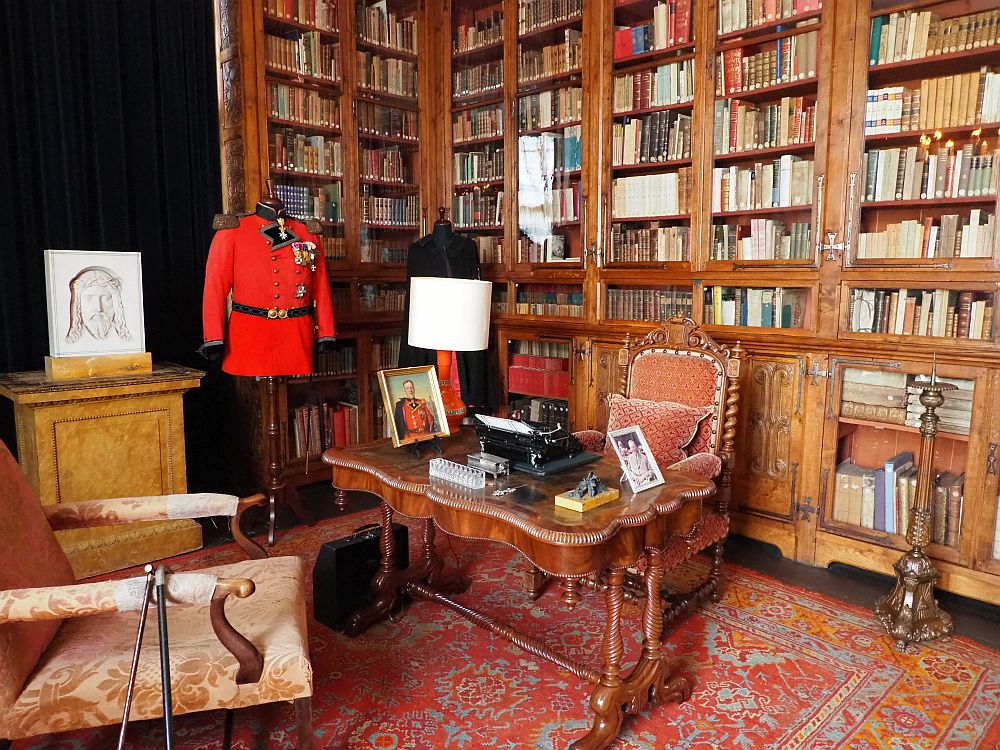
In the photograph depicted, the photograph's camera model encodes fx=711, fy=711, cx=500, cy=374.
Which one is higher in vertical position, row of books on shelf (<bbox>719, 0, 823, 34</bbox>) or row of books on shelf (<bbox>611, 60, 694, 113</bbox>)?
row of books on shelf (<bbox>719, 0, 823, 34</bbox>)

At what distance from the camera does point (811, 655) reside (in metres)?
2.61

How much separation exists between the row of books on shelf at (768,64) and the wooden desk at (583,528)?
221cm

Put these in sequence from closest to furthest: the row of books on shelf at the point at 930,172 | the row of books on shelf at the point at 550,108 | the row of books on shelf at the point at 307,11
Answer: the row of books on shelf at the point at 930,172 → the row of books on shelf at the point at 307,11 → the row of books on shelf at the point at 550,108

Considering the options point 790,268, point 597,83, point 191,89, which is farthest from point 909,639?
point 191,89

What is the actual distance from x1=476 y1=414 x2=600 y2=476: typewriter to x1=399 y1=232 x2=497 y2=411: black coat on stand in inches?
76.6

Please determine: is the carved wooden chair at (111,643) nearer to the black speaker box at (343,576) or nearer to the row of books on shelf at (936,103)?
the black speaker box at (343,576)

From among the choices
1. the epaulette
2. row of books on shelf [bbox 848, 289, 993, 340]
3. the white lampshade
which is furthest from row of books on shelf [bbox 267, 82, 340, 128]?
row of books on shelf [bbox 848, 289, 993, 340]

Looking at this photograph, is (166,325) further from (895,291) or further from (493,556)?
(895,291)

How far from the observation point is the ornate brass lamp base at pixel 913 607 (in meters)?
2.73

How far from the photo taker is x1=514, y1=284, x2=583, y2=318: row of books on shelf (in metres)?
4.42

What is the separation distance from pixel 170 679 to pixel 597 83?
3.67 metres

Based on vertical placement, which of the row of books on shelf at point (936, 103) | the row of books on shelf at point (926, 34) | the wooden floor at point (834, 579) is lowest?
the wooden floor at point (834, 579)

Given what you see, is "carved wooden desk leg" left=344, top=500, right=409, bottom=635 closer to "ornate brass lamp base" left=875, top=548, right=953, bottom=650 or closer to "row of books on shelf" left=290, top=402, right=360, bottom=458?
"row of books on shelf" left=290, top=402, right=360, bottom=458

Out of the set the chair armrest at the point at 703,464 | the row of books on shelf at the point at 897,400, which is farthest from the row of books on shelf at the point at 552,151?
the chair armrest at the point at 703,464
